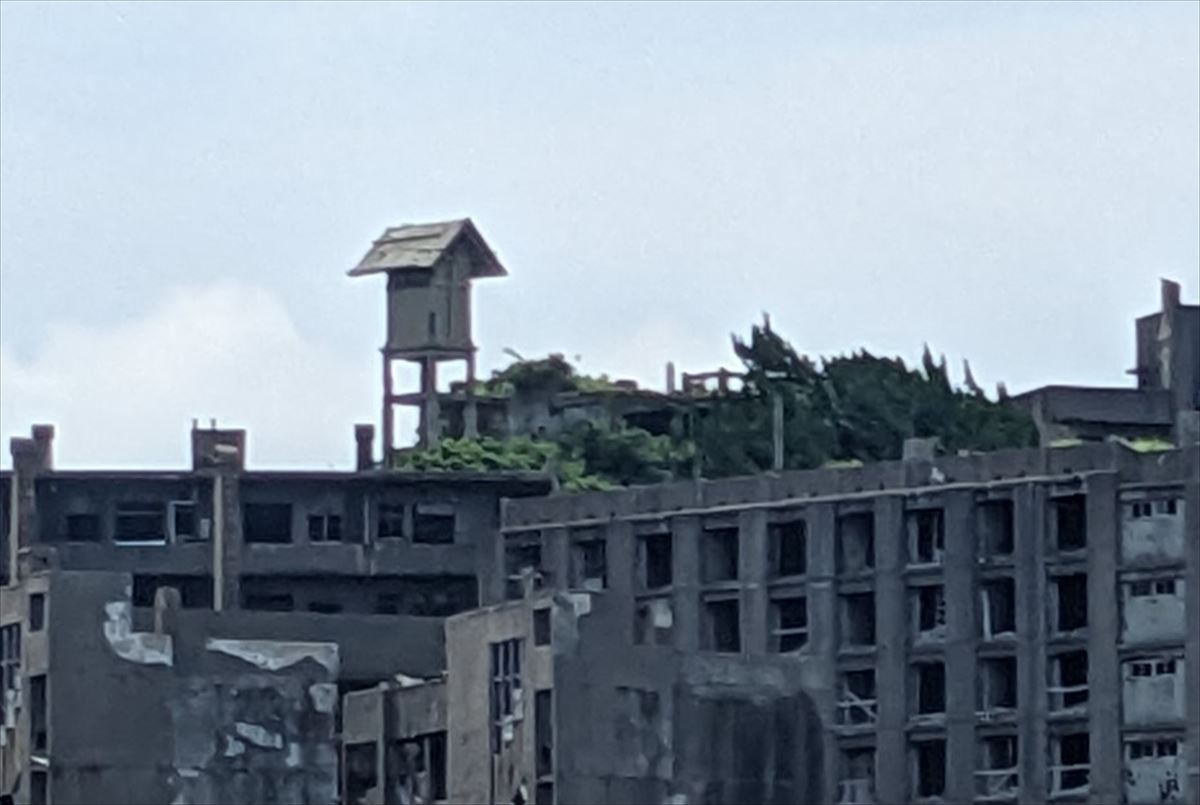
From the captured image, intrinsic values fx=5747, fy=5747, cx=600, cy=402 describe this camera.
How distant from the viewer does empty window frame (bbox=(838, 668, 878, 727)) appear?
12444 centimetres

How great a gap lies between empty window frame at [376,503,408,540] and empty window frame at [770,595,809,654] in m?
12.1

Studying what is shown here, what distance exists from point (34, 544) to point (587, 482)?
14040 mm

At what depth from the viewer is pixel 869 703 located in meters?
125

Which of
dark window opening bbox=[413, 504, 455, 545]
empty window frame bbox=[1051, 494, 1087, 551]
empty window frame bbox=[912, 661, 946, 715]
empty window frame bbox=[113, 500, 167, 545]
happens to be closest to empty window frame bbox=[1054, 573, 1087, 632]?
empty window frame bbox=[1051, 494, 1087, 551]

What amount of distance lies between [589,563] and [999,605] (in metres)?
11.9

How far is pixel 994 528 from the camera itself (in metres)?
123

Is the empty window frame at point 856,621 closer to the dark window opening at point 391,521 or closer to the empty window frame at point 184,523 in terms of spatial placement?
the dark window opening at point 391,521

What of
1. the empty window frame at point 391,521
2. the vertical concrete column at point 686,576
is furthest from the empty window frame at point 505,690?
the empty window frame at point 391,521

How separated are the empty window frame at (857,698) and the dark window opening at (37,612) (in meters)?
22.6

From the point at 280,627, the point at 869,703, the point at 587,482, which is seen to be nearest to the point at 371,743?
the point at 280,627

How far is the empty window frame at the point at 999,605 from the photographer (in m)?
123

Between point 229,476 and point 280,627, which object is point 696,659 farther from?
point 229,476

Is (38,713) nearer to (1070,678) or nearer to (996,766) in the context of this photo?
(996,766)


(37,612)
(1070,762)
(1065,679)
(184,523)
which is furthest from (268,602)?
(37,612)
